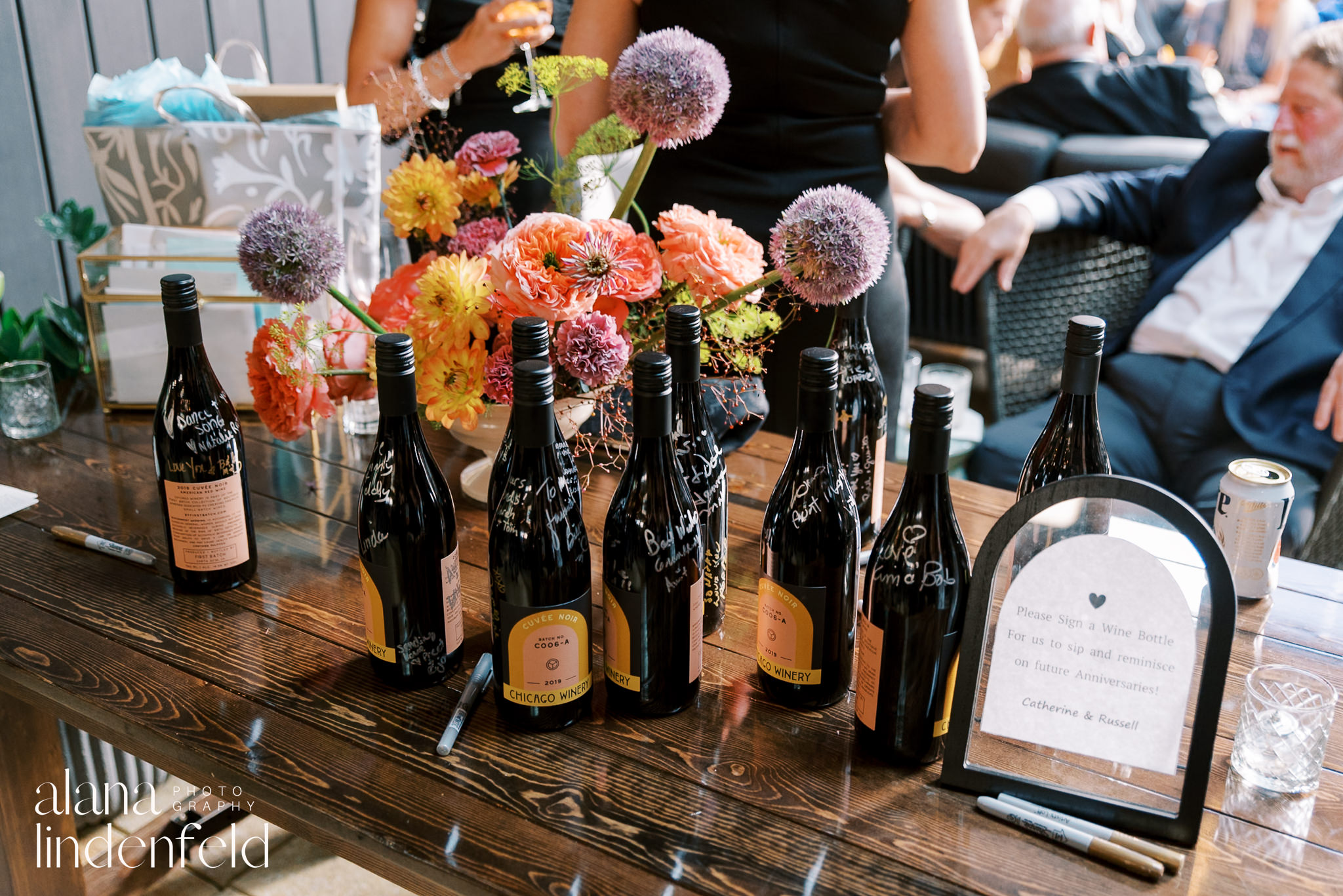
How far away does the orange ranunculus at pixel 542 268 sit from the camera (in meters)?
0.92

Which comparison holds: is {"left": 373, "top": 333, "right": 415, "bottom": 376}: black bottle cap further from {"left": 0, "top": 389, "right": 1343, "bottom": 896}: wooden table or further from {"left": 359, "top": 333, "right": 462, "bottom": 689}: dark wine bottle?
{"left": 0, "top": 389, "right": 1343, "bottom": 896}: wooden table

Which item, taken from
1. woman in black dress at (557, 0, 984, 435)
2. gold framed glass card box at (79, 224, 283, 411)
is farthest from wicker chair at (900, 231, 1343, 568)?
gold framed glass card box at (79, 224, 283, 411)

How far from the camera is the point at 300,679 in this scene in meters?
0.95

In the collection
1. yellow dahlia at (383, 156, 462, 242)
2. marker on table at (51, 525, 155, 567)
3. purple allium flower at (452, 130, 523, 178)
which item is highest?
purple allium flower at (452, 130, 523, 178)

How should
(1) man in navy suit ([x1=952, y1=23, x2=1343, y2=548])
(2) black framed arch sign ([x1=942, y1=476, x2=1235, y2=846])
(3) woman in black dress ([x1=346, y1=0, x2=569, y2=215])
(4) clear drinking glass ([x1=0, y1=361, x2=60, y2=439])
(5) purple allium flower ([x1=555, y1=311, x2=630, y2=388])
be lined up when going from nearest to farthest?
(2) black framed arch sign ([x1=942, y1=476, x2=1235, y2=846]), (5) purple allium flower ([x1=555, y1=311, x2=630, y2=388]), (4) clear drinking glass ([x1=0, y1=361, x2=60, y2=439]), (3) woman in black dress ([x1=346, y1=0, x2=569, y2=215]), (1) man in navy suit ([x1=952, y1=23, x2=1343, y2=548])

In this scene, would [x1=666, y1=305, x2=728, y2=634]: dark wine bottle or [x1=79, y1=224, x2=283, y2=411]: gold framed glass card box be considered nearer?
[x1=666, y1=305, x2=728, y2=634]: dark wine bottle

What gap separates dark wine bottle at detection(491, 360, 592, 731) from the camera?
0.82 meters

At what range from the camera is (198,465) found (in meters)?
1.03

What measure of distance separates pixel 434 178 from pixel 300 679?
0.54 meters

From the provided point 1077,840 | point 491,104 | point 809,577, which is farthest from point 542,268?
point 491,104

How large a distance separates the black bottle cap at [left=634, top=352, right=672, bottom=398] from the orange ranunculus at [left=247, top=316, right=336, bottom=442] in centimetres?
47

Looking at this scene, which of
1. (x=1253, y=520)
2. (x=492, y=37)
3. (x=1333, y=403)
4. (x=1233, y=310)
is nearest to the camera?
(x=1253, y=520)

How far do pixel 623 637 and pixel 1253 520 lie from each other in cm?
68

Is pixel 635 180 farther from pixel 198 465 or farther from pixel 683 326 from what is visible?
pixel 198 465
